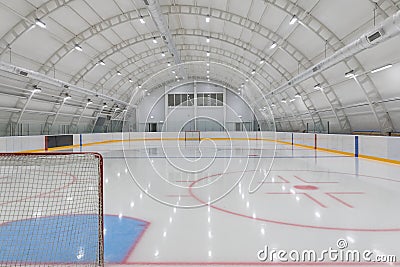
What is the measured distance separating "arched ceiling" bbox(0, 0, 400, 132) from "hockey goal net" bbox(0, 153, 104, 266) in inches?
566

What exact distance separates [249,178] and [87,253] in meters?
7.73

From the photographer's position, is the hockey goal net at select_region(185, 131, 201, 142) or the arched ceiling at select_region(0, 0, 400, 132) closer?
the arched ceiling at select_region(0, 0, 400, 132)

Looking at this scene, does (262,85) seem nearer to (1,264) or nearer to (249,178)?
(249,178)

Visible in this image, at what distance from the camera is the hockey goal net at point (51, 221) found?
13.5 feet

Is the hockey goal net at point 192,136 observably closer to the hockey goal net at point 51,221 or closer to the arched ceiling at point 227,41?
the arched ceiling at point 227,41

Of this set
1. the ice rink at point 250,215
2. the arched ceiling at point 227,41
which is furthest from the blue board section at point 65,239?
the arched ceiling at point 227,41

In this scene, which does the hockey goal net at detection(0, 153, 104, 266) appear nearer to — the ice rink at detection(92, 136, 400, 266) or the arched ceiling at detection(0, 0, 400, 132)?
the ice rink at detection(92, 136, 400, 266)

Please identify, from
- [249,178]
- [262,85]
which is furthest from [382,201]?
[262,85]

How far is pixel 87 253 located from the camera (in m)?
4.25

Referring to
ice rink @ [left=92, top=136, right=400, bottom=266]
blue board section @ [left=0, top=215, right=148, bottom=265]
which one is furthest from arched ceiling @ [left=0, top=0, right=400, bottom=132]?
blue board section @ [left=0, top=215, right=148, bottom=265]

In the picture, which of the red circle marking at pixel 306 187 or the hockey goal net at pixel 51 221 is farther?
the red circle marking at pixel 306 187

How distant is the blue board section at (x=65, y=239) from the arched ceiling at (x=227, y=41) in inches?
648

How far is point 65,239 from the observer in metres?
4.81

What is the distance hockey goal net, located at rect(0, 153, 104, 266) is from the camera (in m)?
4.12
